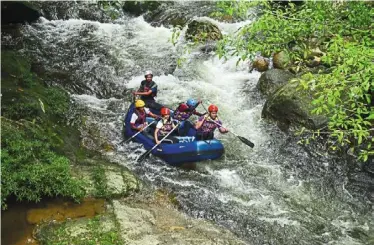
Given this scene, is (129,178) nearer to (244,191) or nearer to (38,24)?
(244,191)

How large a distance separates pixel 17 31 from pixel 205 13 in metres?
5.98

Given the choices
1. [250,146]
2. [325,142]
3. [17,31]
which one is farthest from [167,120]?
[17,31]

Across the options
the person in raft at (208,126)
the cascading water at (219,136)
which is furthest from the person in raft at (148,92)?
the person in raft at (208,126)

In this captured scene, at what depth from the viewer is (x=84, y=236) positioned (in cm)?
533

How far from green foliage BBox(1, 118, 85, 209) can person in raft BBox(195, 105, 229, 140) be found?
9.62 feet

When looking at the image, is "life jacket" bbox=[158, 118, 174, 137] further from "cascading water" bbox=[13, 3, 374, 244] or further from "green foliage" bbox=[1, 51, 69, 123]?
"green foliage" bbox=[1, 51, 69, 123]

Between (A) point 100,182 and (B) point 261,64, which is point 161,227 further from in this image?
(B) point 261,64

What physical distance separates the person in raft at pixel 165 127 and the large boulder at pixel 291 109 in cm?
239

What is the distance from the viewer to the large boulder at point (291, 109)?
8.73 meters

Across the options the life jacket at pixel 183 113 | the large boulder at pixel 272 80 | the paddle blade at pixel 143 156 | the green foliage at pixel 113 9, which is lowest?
the paddle blade at pixel 143 156

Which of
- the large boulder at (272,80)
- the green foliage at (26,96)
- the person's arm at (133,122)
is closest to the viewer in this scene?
the green foliage at (26,96)

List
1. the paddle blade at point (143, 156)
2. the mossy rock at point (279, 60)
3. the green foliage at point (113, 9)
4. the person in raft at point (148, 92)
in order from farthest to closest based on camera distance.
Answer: the green foliage at point (113, 9) < the mossy rock at point (279, 60) < the person in raft at point (148, 92) < the paddle blade at point (143, 156)

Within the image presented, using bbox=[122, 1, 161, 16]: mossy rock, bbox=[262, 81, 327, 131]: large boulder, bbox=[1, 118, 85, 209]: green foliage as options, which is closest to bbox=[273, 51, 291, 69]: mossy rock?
bbox=[262, 81, 327, 131]: large boulder

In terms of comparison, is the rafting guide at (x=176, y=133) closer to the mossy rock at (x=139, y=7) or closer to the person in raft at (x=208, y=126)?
the person in raft at (x=208, y=126)
